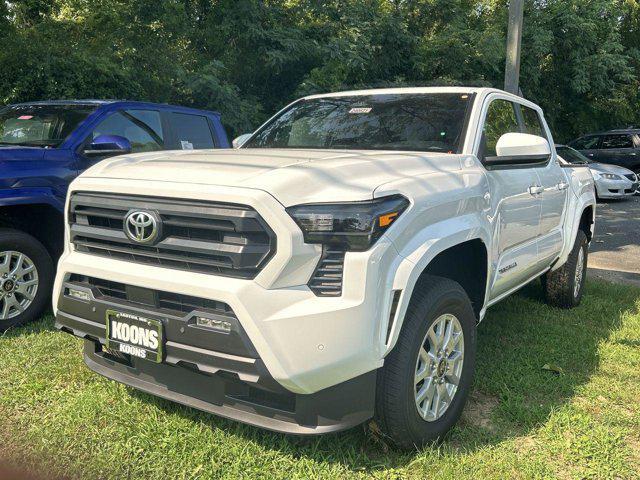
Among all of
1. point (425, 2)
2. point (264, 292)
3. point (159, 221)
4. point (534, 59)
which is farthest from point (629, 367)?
point (534, 59)

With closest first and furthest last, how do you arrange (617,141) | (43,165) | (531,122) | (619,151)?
(43,165)
(531,122)
(619,151)
(617,141)

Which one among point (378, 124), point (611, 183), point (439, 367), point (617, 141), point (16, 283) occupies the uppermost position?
point (378, 124)

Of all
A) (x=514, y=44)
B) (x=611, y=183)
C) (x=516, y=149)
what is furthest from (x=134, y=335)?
(x=611, y=183)

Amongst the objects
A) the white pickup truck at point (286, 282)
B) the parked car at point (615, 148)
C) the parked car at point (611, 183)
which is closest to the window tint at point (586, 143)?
the parked car at point (615, 148)

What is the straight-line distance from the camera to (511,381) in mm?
3701

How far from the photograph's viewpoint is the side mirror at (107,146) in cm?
457

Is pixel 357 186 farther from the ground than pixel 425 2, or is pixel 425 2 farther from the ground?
pixel 425 2

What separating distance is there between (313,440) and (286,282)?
1.01 metres

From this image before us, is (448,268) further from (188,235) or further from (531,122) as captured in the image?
(531,122)

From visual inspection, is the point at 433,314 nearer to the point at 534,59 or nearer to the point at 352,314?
the point at 352,314

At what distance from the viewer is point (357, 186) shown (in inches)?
97.1

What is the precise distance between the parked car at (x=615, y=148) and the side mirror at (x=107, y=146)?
48.9ft

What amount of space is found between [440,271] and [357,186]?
0.98 meters

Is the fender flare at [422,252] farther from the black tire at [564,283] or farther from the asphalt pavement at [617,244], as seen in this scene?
the asphalt pavement at [617,244]
